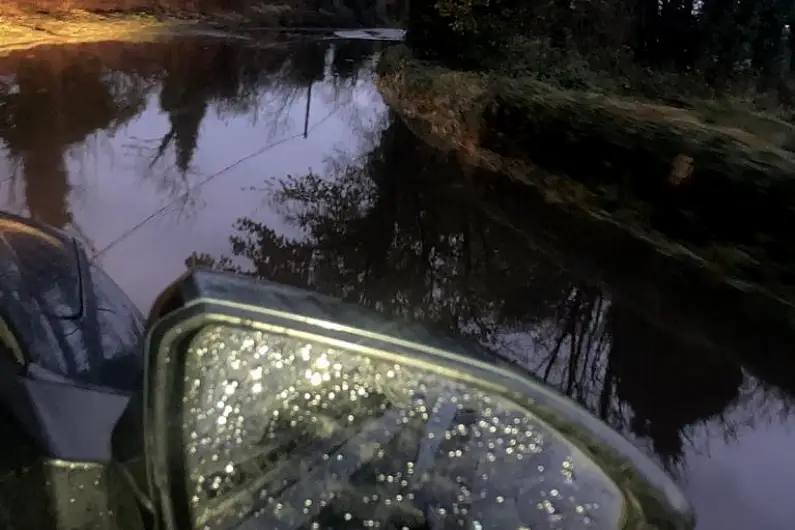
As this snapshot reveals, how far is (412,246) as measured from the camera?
26.1ft

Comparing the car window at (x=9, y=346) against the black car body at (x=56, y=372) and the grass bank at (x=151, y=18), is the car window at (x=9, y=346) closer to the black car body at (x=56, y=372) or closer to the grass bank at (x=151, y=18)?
the black car body at (x=56, y=372)

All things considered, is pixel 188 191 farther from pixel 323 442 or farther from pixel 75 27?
pixel 75 27

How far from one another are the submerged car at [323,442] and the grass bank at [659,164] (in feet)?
17.3

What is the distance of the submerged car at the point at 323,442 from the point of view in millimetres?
1430

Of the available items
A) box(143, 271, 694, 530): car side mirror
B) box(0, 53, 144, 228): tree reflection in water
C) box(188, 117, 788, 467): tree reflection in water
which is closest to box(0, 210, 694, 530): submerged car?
box(143, 271, 694, 530): car side mirror

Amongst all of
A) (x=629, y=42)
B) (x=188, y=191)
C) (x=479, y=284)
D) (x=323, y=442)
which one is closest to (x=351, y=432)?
(x=323, y=442)

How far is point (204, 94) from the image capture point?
14.0m

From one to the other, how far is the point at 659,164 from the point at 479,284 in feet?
6.23

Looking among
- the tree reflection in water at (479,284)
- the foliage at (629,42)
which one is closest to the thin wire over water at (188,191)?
the tree reflection in water at (479,284)

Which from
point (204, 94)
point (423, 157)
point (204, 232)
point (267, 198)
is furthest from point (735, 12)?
point (204, 94)

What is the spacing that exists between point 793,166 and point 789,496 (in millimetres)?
2898

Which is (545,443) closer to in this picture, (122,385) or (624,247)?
(122,385)

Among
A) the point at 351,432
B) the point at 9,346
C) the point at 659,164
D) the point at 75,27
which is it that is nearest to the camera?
the point at 351,432

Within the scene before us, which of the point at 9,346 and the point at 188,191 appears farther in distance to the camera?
the point at 188,191
